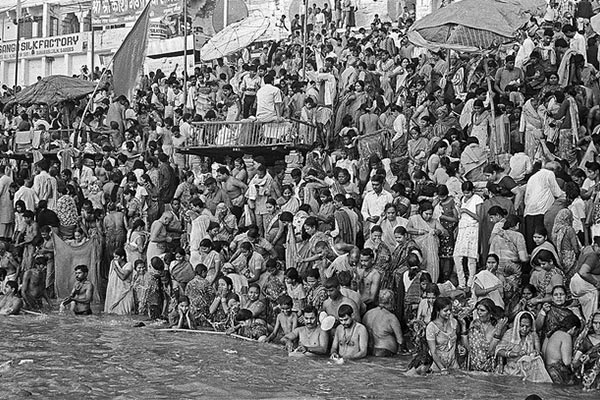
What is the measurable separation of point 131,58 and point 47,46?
20.6m

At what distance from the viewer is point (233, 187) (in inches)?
591

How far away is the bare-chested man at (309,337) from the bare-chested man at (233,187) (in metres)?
3.82

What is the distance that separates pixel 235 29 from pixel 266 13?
798 centimetres

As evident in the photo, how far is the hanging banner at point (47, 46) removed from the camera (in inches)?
1394

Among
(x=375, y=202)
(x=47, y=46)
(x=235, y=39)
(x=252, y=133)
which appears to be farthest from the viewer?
(x=47, y=46)

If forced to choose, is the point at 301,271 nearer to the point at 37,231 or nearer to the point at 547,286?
the point at 547,286

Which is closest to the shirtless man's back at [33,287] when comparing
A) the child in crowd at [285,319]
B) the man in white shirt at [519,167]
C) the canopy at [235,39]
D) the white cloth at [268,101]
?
the white cloth at [268,101]

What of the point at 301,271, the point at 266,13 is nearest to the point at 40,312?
the point at 301,271

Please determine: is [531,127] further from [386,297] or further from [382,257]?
[386,297]

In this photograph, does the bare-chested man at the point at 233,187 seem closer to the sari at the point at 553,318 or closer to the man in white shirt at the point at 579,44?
the man in white shirt at the point at 579,44

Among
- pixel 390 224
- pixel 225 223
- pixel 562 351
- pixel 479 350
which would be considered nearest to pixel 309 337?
pixel 390 224

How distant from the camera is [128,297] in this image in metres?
14.5

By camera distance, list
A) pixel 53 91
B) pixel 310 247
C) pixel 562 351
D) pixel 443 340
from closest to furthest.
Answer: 1. pixel 562 351
2. pixel 443 340
3. pixel 310 247
4. pixel 53 91

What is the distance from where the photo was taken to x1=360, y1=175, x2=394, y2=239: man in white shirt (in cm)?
1273
